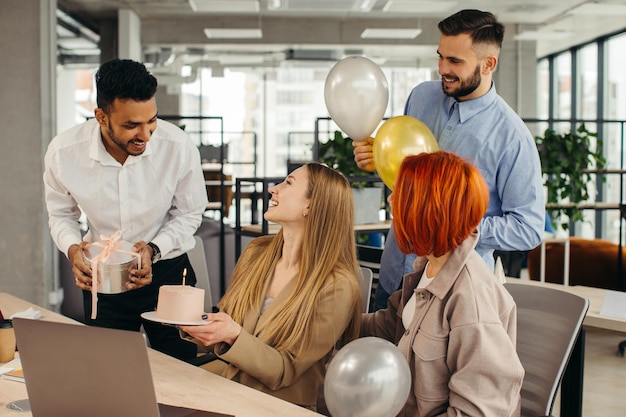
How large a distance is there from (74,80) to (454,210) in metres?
6.12

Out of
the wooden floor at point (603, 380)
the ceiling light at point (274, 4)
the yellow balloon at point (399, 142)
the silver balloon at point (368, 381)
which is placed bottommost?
the wooden floor at point (603, 380)

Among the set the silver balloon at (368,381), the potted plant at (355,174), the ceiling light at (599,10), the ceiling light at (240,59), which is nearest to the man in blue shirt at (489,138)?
the silver balloon at (368,381)

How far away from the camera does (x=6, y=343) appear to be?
1814mm

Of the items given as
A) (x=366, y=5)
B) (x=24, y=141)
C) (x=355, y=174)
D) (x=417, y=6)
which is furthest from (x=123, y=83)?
(x=417, y=6)

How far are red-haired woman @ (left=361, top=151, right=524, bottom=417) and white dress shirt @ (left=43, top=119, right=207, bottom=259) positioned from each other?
3.39ft

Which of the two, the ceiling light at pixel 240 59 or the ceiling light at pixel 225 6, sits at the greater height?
the ceiling light at pixel 225 6

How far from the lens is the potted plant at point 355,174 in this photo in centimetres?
467

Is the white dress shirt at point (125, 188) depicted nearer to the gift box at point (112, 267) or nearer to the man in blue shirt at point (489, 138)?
the gift box at point (112, 267)

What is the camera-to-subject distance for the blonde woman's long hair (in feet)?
6.22

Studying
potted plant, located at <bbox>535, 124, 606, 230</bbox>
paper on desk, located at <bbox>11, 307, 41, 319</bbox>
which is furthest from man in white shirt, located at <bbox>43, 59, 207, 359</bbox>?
potted plant, located at <bbox>535, 124, 606, 230</bbox>

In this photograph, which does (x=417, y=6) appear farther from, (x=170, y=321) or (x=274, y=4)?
(x=170, y=321)

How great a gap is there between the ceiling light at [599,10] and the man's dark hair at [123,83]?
658 cm

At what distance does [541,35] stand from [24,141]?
579 centimetres

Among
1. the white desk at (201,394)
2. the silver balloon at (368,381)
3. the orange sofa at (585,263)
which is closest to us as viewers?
the silver balloon at (368,381)
